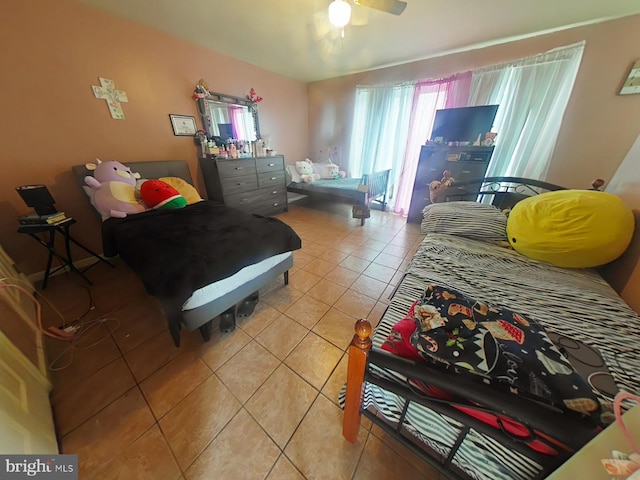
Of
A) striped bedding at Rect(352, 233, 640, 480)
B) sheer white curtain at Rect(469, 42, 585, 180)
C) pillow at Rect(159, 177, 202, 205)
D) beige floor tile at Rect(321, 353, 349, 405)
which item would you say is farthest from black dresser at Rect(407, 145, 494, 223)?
pillow at Rect(159, 177, 202, 205)

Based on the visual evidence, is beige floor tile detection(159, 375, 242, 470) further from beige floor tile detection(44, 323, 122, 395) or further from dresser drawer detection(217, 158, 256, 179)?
dresser drawer detection(217, 158, 256, 179)

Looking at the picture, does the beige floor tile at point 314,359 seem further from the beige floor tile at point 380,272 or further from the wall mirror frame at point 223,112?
the wall mirror frame at point 223,112

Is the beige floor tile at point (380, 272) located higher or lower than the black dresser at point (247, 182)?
lower

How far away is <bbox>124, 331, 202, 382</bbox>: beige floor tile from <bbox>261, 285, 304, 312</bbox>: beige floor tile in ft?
1.85

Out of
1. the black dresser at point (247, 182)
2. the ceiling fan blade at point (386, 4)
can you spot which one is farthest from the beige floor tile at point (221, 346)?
the ceiling fan blade at point (386, 4)

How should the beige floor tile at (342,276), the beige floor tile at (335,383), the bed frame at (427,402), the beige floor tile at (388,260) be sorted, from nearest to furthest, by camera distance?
the bed frame at (427,402), the beige floor tile at (335,383), the beige floor tile at (342,276), the beige floor tile at (388,260)

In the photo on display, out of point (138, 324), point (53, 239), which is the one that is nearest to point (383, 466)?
point (138, 324)

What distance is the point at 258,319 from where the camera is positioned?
1611 mm

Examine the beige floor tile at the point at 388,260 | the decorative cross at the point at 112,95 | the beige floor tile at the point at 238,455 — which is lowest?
the beige floor tile at the point at 238,455

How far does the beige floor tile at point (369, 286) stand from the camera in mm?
1885

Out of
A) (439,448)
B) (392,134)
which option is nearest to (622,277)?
(439,448)

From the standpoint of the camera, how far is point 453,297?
83 centimetres

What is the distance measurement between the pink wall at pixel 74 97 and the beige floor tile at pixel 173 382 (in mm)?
2055

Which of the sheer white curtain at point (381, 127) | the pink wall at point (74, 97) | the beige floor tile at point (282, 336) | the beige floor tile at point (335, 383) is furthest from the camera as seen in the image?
the sheer white curtain at point (381, 127)
